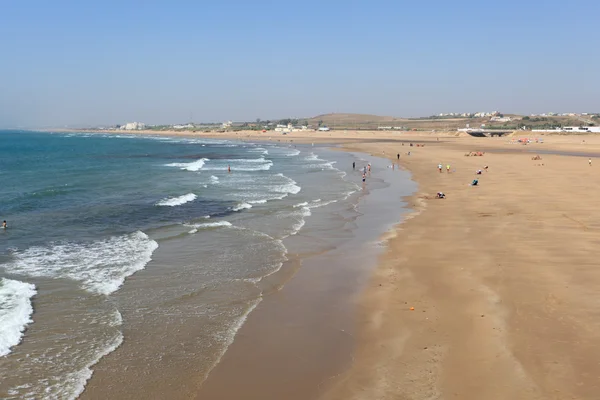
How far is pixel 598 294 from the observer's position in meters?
12.7

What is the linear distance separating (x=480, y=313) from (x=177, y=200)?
23.0 metres

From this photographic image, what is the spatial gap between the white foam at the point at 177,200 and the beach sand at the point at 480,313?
14369mm

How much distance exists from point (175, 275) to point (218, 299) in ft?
8.79

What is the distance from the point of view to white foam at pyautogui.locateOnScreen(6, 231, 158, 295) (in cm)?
1532

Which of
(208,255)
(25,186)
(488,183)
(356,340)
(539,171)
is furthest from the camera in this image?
(539,171)

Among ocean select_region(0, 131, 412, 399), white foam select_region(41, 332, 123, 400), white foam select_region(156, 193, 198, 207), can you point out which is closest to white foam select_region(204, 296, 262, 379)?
ocean select_region(0, 131, 412, 399)

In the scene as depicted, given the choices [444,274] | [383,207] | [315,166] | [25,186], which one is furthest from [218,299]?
[315,166]

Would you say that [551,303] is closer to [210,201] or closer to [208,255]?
[208,255]

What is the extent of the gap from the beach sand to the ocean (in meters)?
1.82

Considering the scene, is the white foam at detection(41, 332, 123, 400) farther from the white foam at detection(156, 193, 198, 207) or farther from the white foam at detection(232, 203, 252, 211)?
the white foam at detection(156, 193, 198, 207)

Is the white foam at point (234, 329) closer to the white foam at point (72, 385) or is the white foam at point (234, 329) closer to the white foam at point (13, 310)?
the white foam at point (72, 385)

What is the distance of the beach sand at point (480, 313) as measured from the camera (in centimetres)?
883

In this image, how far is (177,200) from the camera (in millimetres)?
31297

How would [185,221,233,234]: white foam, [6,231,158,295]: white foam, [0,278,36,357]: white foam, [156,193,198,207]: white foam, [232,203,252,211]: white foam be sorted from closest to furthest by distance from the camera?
[0,278,36,357]: white foam
[6,231,158,295]: white foam
[185,221,233,234]: white foam
[232,203,252,211]: white foam
[156,193,198,207]: white foam
